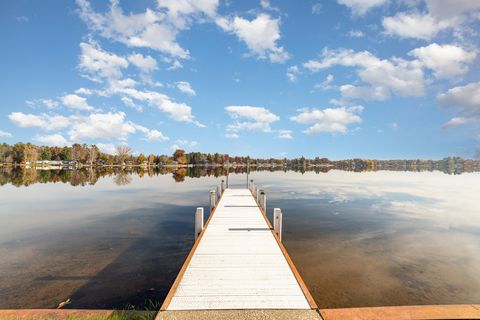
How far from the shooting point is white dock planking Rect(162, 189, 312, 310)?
5.76 m

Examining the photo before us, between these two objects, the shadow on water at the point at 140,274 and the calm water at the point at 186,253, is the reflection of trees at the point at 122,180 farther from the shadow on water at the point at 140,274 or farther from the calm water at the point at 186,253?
the shadow on water at the point at 140,274

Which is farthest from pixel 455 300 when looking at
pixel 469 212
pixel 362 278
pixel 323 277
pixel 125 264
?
pixel 469 212

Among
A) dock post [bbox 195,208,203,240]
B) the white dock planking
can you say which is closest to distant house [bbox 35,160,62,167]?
dock post [bbox 195,208,203,240]

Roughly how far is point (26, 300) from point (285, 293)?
25.8ft

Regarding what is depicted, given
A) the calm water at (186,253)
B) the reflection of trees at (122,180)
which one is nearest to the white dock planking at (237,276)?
the calm water at (186,253)

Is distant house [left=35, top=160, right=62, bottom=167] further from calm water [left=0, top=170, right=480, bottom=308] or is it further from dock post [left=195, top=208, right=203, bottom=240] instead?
dock post [left=195, top=208, right=203, bottom=240]

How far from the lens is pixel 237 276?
7094 millimetres

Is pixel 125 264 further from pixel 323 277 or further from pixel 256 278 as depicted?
pixel 323 277

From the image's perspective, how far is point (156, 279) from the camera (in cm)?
952

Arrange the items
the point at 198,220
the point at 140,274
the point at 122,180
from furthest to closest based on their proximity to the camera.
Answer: the point at 122,180
the point at 198,220
the point at 140,274

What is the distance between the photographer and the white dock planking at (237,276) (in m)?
5.76

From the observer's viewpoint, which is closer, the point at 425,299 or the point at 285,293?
the point at 285,293

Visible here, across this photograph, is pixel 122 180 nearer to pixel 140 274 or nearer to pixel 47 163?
pixel 140 274

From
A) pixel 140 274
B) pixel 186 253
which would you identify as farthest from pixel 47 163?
pixel 140 274
